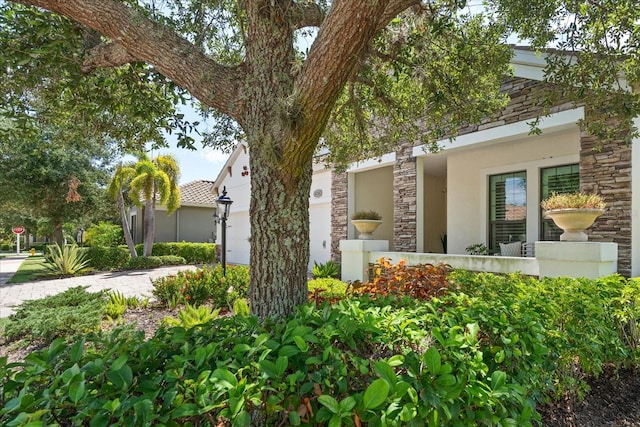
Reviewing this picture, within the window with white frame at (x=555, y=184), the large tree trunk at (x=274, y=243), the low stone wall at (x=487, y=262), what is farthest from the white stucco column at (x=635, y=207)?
the large tree trunk at (x=274, y=243)

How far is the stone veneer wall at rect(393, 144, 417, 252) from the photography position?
10016 mm

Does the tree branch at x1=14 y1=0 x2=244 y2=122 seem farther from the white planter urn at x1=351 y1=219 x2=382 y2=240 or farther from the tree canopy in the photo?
the white planter urn at x1=351 y1=219 x2=382 y2=240

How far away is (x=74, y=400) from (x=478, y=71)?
18.0ft

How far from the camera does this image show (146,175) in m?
18.0

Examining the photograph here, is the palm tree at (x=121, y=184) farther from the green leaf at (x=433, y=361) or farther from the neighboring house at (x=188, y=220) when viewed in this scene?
the green leaf at (x=433, y=361)

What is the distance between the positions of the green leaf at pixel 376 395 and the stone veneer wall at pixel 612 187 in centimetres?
669

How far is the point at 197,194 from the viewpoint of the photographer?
23.9 meters

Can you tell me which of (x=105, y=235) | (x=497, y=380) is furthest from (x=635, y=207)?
(x=105, y=235)

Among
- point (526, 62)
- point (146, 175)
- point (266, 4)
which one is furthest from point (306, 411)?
point (146, 175)

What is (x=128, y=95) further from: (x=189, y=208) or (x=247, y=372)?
(x=189, y=208)

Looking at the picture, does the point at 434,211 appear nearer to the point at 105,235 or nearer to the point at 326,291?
the point at 326,291

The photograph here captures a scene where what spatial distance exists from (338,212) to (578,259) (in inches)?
299

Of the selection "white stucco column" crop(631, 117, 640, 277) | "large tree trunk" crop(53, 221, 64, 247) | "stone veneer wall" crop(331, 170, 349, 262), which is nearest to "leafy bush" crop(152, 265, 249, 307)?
"stone veneer wall" crop(331, 170, 349, 262)

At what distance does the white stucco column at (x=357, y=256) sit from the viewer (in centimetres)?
937
